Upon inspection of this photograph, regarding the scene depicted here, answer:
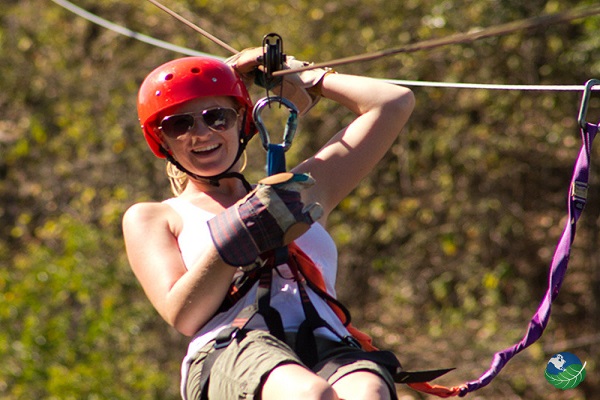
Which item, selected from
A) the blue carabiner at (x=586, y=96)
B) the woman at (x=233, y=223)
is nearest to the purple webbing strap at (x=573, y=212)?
the blue carabiner at (x=586, y=96)

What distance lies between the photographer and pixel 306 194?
3.04 metres

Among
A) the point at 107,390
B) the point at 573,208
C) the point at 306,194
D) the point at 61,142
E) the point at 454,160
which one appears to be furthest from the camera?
the point at 61,142

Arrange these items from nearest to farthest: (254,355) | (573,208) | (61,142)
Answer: (254,355)
(573,208)
(61,142)

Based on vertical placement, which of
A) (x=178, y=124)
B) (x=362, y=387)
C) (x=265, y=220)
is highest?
(x=178, y=124)

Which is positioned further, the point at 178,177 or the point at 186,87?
the point at 178,177

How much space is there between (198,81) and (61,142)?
5462 millimetres

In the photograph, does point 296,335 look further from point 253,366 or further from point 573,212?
point 573,212

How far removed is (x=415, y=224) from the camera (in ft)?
23.9

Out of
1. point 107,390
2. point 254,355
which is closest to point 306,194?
point 254,355

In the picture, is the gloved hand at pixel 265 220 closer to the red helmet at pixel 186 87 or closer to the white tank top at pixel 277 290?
the white tank top at pixel 277 290

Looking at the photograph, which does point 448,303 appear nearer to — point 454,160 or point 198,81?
point 454,160

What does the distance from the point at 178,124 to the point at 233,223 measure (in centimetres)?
51
